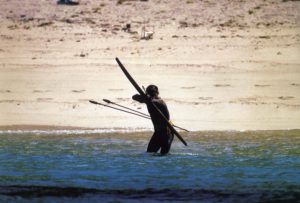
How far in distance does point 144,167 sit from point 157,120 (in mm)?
905

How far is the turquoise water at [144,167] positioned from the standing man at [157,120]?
8.4 inches

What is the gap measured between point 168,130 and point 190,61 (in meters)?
8.27

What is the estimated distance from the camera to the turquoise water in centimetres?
1124

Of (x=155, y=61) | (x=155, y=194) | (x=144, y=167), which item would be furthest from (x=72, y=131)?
Result: (x=155, y=194)

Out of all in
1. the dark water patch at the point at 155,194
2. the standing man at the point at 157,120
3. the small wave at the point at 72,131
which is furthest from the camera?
the small wave at the point at 72,131

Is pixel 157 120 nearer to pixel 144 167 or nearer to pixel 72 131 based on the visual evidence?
pixel 144 167

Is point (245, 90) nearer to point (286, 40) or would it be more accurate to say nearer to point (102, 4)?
point (286, 40)

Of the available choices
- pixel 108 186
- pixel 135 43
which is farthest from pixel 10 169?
pixel 135 43

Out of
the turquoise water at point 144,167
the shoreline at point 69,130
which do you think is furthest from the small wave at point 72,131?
the turquoise water at point 144,167

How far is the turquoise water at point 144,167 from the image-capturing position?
11.2 m

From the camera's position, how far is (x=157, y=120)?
1399 centimetres

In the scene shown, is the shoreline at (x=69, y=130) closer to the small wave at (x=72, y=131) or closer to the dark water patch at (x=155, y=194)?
the small wave at (x=72, y=131)

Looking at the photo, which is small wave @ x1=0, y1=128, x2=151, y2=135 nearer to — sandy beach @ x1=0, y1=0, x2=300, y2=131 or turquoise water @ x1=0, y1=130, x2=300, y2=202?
turquoise water @ x1=0, y1=130, x2=300, y2=202

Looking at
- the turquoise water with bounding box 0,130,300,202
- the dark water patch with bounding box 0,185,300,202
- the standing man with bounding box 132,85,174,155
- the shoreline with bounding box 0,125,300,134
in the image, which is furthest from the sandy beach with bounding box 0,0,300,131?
the dark water patch with bounding box 0,185,300,202
